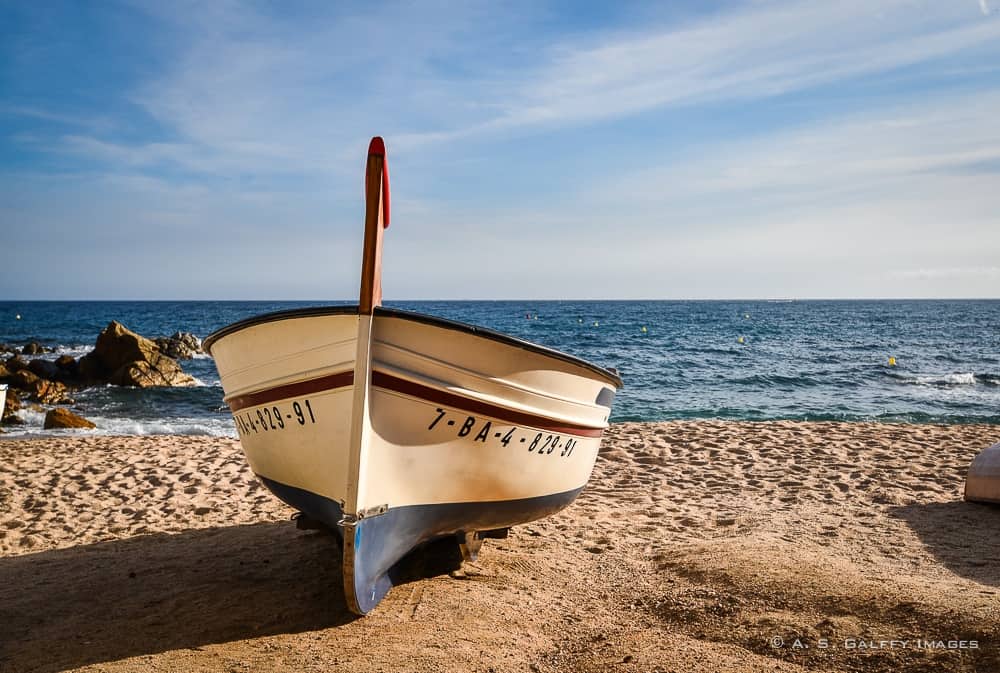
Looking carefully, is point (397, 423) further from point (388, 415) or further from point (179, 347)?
point (179, 347)

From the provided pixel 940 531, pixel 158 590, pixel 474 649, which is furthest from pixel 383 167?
pixel 940 531

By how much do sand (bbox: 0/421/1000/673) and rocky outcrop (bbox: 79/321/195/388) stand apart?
11.6 metres

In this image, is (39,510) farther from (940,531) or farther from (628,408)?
(628,408)

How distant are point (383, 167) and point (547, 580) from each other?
Answer: 2949 mm

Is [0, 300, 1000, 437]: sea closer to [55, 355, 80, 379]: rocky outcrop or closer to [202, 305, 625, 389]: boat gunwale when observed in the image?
[55, 355, 80, 379]: rocky outcrop

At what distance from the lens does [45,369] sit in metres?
20.1

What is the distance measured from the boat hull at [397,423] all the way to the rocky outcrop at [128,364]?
55.0 ft

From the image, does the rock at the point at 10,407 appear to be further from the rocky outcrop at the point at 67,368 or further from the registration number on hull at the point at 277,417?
the registration number on hull at the point at 277,417

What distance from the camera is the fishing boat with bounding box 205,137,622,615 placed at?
345 centimetres

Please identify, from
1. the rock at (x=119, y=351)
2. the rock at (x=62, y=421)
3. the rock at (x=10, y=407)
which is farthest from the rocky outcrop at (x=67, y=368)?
the rock at (x=62, y=421)

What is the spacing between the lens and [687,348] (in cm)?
3066

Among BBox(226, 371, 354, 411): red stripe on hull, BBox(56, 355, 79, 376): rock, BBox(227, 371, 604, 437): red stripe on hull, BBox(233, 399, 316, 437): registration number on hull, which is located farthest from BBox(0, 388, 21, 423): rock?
BBox(227, 371, 604, 437): red stripe on hull

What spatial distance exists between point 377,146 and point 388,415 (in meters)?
1.41

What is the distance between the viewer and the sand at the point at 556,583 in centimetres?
333
